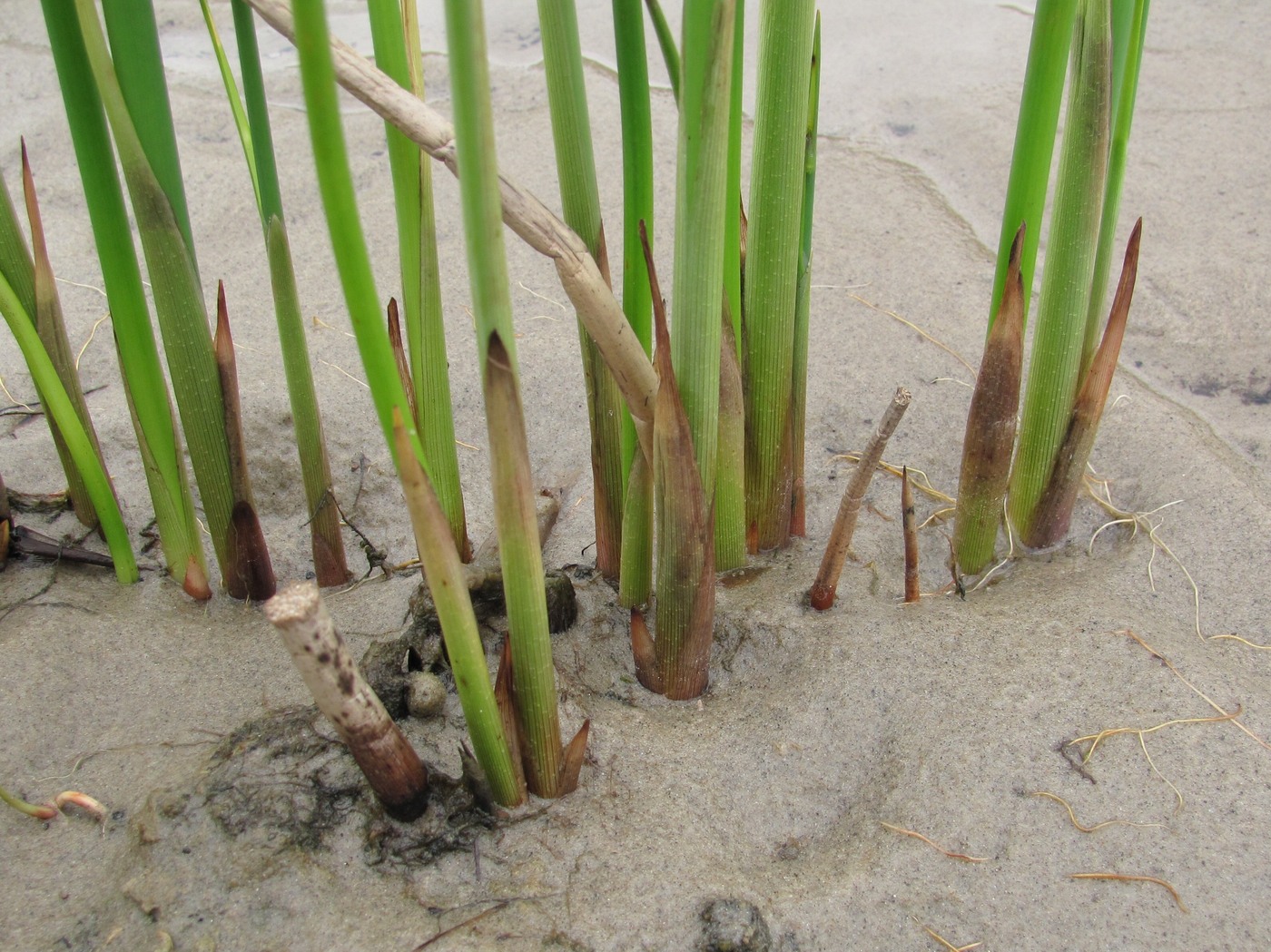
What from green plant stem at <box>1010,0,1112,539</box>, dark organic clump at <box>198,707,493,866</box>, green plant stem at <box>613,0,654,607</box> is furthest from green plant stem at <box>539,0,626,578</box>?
green plant stem at <box>1010,0,1112,539</box>

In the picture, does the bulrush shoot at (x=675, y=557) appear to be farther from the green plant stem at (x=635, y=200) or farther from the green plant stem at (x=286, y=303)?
the green plant stem at (x=286, y=303)

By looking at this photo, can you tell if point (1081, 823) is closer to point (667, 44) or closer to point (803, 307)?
point (803, 307)

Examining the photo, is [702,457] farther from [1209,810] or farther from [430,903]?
[1209,810]

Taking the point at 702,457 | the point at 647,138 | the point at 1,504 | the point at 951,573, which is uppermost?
the point at 647,138

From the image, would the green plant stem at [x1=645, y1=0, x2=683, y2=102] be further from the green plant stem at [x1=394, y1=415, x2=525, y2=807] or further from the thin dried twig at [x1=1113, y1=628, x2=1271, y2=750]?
the thin dried twig at [x1=1113, y1=628, x2=1271, y2=750]

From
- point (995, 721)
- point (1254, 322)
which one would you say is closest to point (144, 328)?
point (995, 721)

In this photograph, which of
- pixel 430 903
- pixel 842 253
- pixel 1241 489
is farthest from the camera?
pixel 842 253
